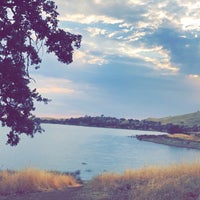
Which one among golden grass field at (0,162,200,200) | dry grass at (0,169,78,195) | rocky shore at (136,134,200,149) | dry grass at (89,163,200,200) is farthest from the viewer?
rocky shore at (136,134,200,149)

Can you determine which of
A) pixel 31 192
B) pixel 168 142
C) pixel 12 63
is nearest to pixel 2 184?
pixel 31 192

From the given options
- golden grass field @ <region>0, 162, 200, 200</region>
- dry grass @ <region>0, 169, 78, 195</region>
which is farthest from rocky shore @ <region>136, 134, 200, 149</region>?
golden grass field @ <region>0, 162, 200, 200</region>

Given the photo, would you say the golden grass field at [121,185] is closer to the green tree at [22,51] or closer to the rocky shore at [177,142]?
the green tree at [22,51]

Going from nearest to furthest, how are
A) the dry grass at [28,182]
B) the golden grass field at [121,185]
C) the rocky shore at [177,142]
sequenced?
the golden grass field at [121,185] < the dry grass at [28,182] < the rocky shore at [177,142]

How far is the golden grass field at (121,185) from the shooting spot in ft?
50.4

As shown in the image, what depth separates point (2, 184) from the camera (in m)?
20.2

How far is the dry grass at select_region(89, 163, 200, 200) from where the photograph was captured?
1503cm

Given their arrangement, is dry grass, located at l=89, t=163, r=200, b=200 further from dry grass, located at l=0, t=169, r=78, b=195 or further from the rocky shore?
the rocky shore

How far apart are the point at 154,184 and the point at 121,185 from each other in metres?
2.69

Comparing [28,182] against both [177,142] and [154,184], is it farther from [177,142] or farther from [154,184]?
[177,142]

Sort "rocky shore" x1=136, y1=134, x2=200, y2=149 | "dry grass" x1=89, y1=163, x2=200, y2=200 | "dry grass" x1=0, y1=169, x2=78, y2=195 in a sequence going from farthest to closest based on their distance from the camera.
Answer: "rocky shore" x1=136, y1=134, x2=200, y2=149
"dry grass" x1=0, y1=169, x2=78, y2=195
"dry grass" x1=89, y1=163, x2=200, y2=200

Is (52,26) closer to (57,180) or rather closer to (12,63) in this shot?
(12,63)

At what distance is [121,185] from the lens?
1878cm

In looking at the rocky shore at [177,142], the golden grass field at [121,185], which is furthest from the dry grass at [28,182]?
the rocky shore at [177,142]
